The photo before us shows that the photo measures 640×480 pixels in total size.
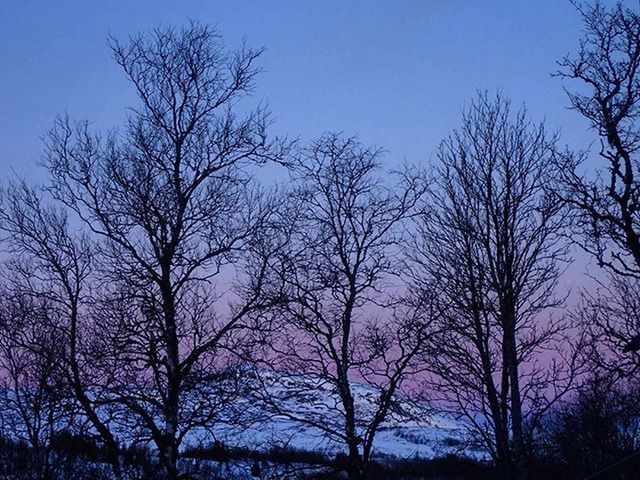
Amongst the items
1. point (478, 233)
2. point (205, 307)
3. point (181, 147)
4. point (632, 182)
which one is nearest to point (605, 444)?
point (478, 233)

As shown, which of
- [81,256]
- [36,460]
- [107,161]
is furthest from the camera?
[36,460]

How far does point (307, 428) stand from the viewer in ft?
46.4

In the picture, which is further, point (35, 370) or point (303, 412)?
point (35, 370)

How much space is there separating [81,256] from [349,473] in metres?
7.60

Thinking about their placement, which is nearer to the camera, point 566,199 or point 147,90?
point 566,199

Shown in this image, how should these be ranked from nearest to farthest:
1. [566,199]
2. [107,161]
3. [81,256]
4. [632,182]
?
[632,182] → [566,199] → [107,161] → [81,256]

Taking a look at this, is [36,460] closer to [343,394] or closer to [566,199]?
[343,394]

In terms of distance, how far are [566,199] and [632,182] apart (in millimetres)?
1169

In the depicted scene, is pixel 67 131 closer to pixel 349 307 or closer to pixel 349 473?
pixel 349 307

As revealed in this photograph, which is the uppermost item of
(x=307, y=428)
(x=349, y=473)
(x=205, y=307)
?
(x=205, y=307)

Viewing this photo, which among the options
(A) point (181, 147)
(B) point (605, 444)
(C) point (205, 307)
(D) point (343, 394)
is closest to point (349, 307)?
(D) point (343, 394)

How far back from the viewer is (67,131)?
44.8 feet

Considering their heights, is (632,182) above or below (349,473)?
above

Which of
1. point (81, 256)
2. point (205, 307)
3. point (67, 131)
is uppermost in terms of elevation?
point (67, 131)
